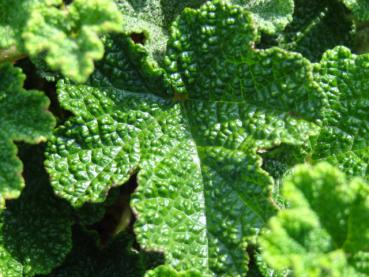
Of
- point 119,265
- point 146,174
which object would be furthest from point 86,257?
point 146,174

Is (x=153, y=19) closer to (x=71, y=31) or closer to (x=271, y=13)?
(x=271, y=13)

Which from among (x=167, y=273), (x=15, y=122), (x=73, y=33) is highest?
(x=73, y=33)

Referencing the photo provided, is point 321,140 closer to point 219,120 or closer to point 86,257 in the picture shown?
point 219,120

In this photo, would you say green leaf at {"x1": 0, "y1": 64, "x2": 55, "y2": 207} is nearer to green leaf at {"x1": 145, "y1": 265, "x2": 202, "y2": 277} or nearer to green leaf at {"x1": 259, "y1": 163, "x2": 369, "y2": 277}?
green leaf at {"x1": 145, "y1": 265, "x2": 202, "y2": 277}

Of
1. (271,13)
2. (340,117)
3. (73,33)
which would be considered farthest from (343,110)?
(73,33)

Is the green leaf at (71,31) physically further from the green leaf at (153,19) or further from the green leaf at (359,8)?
the green leaf at (359,8)

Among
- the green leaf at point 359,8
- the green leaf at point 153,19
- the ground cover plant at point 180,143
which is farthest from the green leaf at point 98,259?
the green leaf at point 359,8

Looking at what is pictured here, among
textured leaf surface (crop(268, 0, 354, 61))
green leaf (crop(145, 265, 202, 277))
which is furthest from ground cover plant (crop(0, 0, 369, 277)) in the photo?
textured leaf surface (crop(268, 0, 354, 61))

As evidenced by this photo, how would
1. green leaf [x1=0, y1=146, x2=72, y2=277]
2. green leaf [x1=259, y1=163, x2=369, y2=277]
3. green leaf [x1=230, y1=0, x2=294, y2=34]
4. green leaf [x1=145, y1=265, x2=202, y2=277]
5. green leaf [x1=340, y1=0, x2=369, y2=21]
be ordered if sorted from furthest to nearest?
green leaf [x1=340, y1=0, x2=369, y2=21] < green leaf [x1=230, y1=0, x2=294, y2=34] < green leaf [x1=0, y1=146, x2=72, y2=277] < green leaf [x1=145, y1=265, x2=202, y2=277] < green leaf [x1=259, y1=163, x2=369, y2=277]
